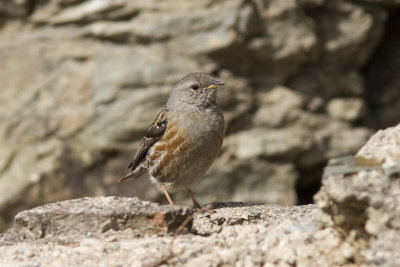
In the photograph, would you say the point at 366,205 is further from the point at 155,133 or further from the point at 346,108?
the point at 346,108

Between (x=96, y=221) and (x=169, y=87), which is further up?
(x=96, y=221)

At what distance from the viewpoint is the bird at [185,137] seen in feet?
24.3

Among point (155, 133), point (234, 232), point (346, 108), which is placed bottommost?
point (346, 108)

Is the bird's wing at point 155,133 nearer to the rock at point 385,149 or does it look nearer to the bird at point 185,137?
the bird at point 185,137

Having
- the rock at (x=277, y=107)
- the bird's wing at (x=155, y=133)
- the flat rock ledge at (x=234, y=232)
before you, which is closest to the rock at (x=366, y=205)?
the flat rock ledge at (x=234, y=232)

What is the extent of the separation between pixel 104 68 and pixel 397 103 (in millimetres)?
5580

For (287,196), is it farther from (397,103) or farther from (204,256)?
(204,256)

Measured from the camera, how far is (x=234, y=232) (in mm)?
4586

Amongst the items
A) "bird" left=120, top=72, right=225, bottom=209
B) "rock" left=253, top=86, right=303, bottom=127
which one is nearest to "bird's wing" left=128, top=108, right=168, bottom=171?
"bird" left=120, top=72, right=225, bottom=209

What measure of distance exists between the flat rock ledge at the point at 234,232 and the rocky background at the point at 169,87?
616 cm

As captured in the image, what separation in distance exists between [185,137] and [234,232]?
293cm

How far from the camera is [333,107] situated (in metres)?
12.3

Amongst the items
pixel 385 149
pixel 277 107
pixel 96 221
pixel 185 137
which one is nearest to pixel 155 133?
pixel 185 137

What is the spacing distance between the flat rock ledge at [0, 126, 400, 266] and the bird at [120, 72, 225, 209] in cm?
214
